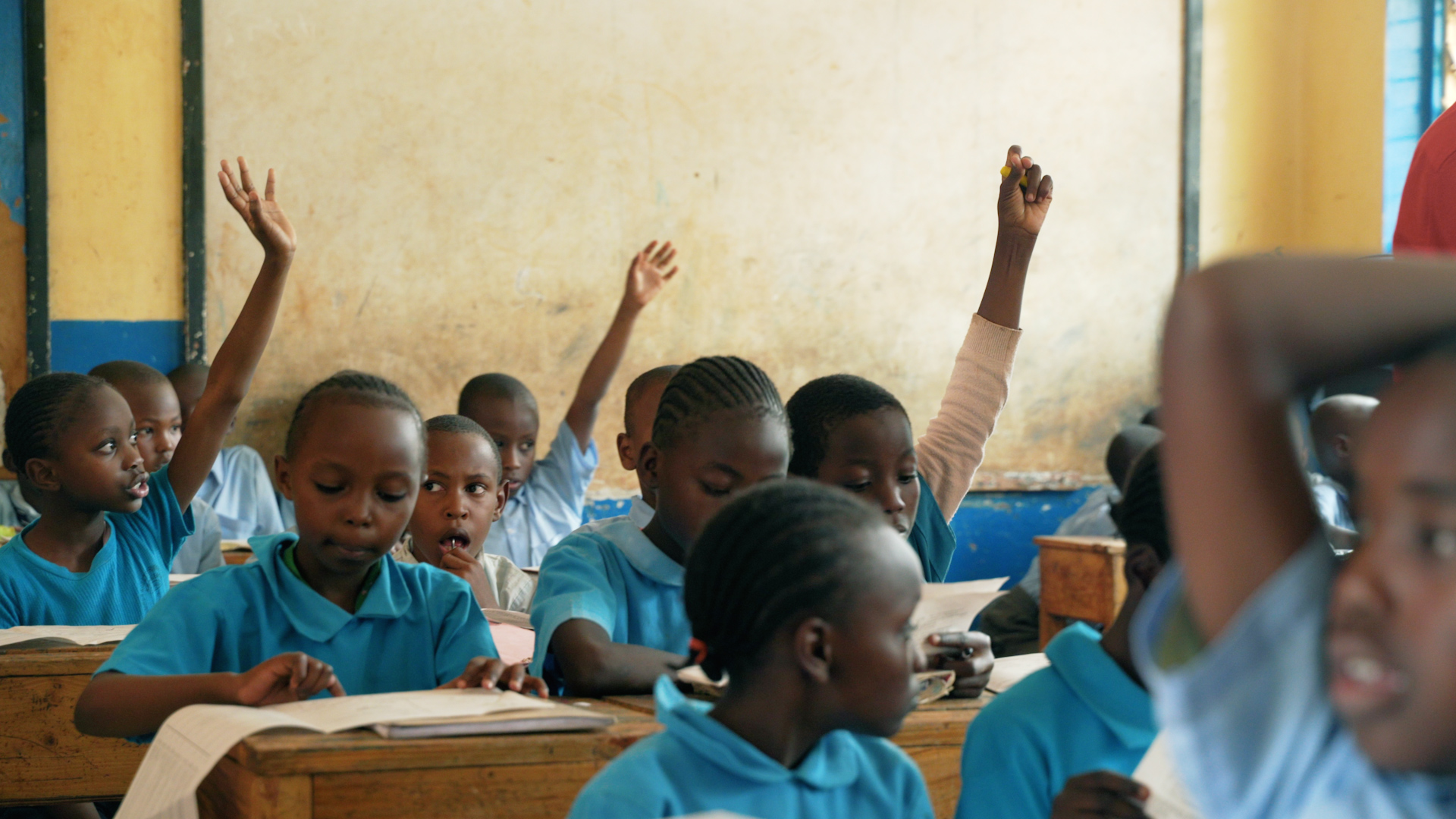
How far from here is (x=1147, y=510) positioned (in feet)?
4.29

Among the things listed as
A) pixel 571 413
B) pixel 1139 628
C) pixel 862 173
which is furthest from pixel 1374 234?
pixel 1139 628

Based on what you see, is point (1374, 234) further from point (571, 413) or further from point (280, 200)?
point (280, 200)

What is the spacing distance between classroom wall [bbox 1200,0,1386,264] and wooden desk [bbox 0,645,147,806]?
4.45 metres

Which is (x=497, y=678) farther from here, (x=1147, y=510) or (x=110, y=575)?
(x=110, y=575)

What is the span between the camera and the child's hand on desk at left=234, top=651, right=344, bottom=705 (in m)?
1.43

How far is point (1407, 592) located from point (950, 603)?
0.96 meters

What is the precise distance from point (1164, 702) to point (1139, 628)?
0.04m

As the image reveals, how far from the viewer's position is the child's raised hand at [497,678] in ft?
5.05

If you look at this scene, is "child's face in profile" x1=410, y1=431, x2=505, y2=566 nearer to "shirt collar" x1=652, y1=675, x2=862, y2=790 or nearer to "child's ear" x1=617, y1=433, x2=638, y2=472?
"child's ear" x1=617, y1=433, x2=638, y2=472

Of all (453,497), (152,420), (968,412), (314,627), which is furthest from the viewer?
(152,420)

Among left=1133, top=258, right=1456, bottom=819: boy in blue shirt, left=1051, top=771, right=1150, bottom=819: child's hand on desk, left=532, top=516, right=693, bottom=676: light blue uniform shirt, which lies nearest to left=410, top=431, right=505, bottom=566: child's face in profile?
left=532, top=516, right=693, bottom=676: light blue uniform shirt

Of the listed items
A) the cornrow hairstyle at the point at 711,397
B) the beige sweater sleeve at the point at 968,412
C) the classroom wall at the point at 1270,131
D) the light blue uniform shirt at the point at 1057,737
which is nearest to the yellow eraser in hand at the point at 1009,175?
the beige sweater sleeve at the point at 968,412

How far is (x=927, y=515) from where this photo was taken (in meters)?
2.10

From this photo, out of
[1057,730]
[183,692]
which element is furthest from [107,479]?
[1057,730]
